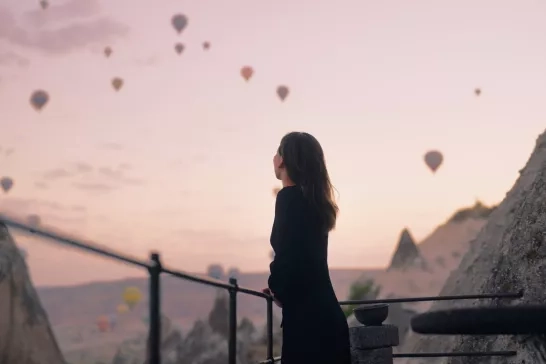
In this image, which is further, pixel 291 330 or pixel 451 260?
pixel 451 260

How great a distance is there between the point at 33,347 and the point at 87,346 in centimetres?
6062

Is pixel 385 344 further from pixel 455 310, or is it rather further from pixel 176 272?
pixel 455 310

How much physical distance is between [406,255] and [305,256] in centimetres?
6678

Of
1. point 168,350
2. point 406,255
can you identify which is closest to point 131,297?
point 168,350

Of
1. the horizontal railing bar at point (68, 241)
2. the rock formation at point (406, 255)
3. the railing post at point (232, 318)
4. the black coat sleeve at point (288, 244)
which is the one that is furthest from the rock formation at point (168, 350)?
the horizontal railing bar at point (68, 241)

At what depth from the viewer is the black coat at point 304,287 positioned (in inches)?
148

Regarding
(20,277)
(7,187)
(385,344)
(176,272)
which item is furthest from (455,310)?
(20,277)

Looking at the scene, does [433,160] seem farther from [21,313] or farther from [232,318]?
[232,318]

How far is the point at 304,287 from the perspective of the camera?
3.85m

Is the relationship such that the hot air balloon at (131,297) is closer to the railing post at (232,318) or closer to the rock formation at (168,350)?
the rock formation at (168,350)

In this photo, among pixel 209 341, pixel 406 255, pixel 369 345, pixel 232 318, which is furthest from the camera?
pixel 406 255

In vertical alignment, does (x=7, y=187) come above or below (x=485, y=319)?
above

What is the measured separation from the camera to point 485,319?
123cm

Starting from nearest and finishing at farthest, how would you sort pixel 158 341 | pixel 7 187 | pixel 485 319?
pixel 485 319 → pixel 158 341 → pixel 7 187
